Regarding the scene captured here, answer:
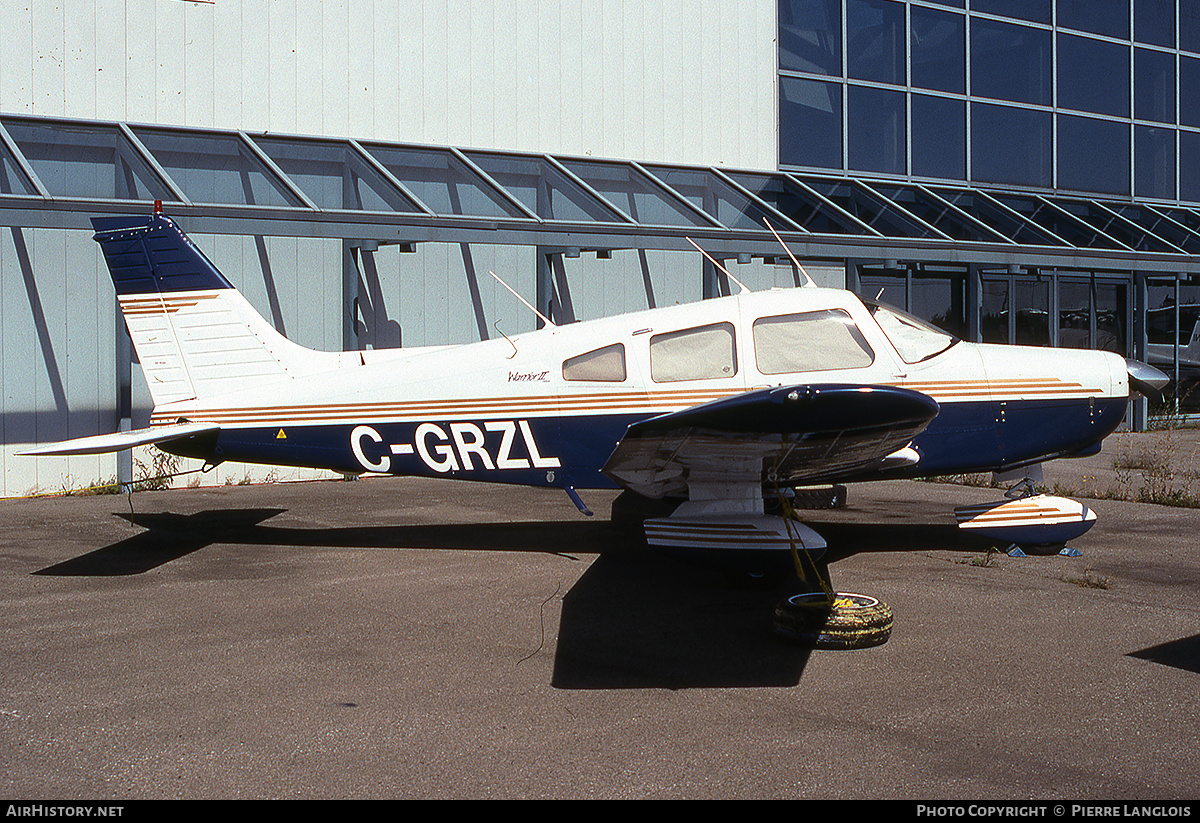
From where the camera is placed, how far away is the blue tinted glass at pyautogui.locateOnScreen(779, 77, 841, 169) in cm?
1571

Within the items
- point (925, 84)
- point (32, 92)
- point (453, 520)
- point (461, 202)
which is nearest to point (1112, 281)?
point (925, 84)

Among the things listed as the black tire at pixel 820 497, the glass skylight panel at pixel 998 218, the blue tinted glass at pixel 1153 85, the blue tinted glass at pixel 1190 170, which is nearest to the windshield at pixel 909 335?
the black tire at pixel 820 497

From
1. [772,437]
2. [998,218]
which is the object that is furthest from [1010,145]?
[772,437]

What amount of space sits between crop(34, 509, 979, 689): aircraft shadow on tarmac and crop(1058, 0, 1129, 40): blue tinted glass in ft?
47.2

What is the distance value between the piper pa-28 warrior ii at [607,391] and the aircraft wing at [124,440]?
1.0 inches

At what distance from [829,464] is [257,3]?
1012 centimetres

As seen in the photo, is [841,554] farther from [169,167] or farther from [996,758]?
[169,167]

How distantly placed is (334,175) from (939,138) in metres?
11.1

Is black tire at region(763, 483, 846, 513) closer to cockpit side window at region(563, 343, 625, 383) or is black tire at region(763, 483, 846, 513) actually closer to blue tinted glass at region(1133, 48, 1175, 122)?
cockpit side window at region(563, 343, 625, 383)

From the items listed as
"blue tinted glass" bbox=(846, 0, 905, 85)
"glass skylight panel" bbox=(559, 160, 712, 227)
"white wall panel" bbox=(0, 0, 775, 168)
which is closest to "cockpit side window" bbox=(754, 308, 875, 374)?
"glass skylight panel" bbox=(559, 160, 712, 227)

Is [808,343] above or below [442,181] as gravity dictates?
below

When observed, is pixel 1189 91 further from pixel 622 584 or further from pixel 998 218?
pixel 622 584

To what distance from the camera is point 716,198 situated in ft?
44.8

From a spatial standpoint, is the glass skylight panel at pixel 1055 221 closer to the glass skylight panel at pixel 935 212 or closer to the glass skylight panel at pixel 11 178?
the glass skylight panel at pixel 935 212
